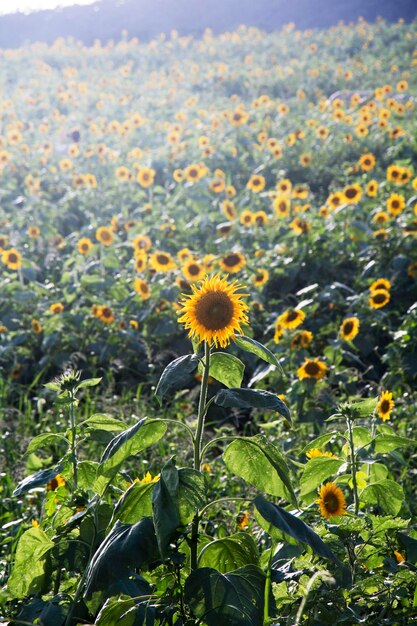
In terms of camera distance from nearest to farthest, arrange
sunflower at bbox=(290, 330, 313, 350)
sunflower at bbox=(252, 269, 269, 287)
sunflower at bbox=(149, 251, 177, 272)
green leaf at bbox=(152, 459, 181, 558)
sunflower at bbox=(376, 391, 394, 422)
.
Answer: green leaf at bbox=(152, 459, 181, 558), sunflower at bbox=(376, 391, 394, 422), sunflower at bbox=(290, 330, 313, 350), sunflower at bbox=(252, 269, 269, 287), sunflower at bbox=(149, 251, 177, 272)

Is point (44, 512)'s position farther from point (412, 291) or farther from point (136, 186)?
point (136, 186)

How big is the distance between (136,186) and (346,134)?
98.5 inches

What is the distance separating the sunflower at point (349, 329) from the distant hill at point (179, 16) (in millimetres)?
23246

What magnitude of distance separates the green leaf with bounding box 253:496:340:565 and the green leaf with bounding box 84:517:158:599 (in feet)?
0.73

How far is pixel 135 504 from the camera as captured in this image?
1.61 m

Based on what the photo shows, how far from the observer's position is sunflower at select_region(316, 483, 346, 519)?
2016 mm

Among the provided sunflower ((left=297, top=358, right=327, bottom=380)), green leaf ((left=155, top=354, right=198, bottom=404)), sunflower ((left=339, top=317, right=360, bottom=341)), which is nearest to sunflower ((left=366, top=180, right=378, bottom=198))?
sunflower ((left=339, top=317, right=360, bottom=341))

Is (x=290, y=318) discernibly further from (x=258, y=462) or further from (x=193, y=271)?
(x=258, y=462)

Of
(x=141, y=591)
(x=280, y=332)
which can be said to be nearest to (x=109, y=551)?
(x=141, y=591)

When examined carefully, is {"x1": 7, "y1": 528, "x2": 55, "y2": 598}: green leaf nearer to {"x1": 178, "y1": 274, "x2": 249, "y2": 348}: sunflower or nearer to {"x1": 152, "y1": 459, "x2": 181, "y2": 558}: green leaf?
{"x1": 152, "y1": 459, "x2": 181, "y2": 558}: green leaf

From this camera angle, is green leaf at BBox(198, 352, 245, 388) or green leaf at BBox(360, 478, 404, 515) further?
green leaf at BBox(360, 478, 404, 515)

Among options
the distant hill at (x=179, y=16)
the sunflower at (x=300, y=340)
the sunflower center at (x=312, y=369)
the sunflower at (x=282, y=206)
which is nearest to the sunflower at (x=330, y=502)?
the sunflower center at (x=312, y=369)

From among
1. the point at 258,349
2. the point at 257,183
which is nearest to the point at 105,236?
the point at 257,183

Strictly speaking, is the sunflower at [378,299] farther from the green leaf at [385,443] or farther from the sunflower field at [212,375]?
the green leaf at [385,443]
